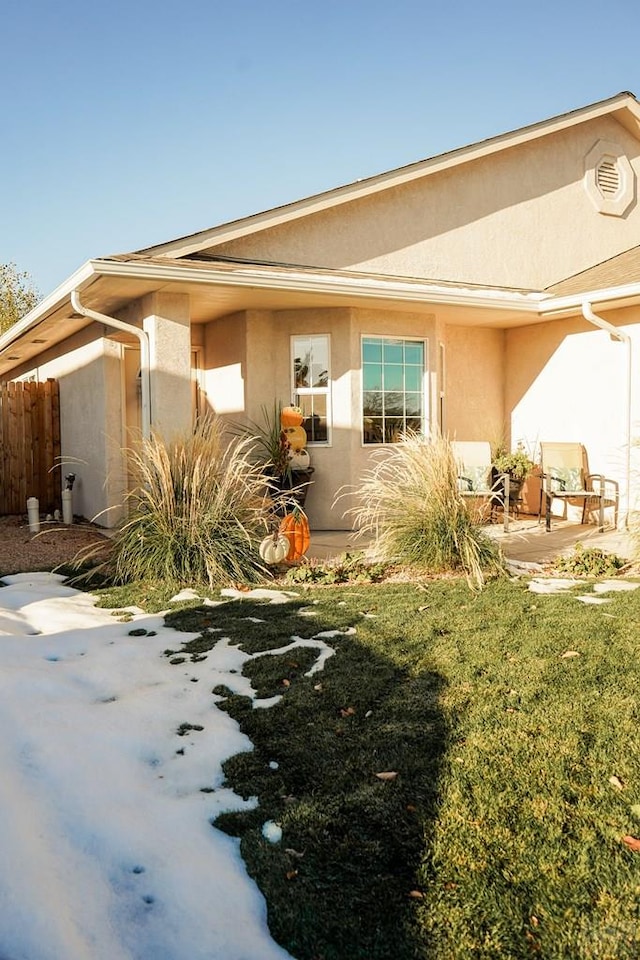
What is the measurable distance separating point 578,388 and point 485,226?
2779 millimetres

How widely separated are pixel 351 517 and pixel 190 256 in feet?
12.1

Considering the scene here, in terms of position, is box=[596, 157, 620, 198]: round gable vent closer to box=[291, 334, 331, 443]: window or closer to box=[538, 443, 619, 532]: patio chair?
box=[538, 443, 619, 532]: patio chair

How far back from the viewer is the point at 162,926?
224 cm

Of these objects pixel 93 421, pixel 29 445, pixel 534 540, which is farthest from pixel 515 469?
pixel 29 445

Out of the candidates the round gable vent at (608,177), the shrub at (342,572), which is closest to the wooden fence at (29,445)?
the shrub at (342,572)

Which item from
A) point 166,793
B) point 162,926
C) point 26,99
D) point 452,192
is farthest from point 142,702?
point 26,99

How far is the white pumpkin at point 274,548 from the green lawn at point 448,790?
5.48 feet

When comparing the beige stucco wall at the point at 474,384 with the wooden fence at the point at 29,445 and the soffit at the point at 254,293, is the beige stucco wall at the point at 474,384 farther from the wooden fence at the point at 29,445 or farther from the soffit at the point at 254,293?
the wooden fence at the point at 29,445

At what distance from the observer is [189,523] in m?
6.70

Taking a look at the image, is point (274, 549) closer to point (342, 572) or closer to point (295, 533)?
point (295, 533)

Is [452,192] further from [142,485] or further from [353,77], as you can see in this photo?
[142,485]

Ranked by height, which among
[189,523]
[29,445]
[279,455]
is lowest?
[189,523]

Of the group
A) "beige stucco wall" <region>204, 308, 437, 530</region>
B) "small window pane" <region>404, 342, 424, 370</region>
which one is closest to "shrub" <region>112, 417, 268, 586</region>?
"beige stucco wall" <region>204, 308, 437, 530</region>

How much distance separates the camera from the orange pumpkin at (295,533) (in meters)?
7.17
